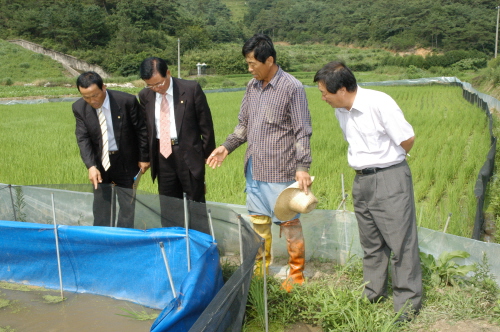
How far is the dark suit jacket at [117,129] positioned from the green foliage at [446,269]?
1887mm

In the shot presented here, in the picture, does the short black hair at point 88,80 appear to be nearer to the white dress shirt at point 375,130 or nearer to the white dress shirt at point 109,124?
the white dress shirt at point 109,124

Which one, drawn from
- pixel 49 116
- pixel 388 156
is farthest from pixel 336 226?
pixel 49 116

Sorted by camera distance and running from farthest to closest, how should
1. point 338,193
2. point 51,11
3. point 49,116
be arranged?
point 51,11, point 49,116, point 338,193

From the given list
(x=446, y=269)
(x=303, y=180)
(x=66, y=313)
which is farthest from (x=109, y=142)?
(x=446, y=269)

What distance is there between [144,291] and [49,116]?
1077 cm

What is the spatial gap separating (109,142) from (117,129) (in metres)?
0.10

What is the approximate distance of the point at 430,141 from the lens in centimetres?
739

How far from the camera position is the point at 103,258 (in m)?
A: 2.75

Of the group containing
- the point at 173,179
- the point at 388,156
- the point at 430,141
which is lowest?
the point at 430,141

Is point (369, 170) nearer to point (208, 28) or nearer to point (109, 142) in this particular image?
point (109, 142)

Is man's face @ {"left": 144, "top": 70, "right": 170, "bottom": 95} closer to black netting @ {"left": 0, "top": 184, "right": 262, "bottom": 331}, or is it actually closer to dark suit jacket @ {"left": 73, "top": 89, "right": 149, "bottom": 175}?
dark suit jacket @ {"left": 73, "top": 89, "right": 149, "bottom": 175}

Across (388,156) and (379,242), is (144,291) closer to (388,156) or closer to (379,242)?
(379,242)

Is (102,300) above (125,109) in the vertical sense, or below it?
below

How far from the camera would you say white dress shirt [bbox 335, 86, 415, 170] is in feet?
7.23
